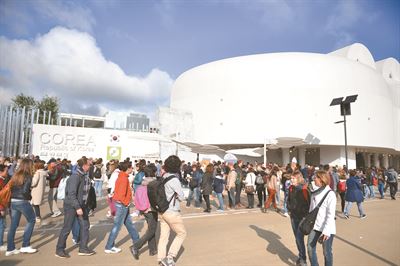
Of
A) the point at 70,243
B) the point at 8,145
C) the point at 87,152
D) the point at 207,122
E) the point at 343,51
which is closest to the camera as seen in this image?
the point at 70,243

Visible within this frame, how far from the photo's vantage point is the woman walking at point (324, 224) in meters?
3.69

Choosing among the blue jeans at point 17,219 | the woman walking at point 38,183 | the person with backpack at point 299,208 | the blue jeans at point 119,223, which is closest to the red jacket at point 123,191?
the blue jeans at point 119,223

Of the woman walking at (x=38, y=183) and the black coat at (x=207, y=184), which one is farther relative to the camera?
the black coat at (x=207, y=184)

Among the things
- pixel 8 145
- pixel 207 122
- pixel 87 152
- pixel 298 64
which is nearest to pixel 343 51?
pixel 298 64

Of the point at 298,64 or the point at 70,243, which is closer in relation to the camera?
the point at 70,243

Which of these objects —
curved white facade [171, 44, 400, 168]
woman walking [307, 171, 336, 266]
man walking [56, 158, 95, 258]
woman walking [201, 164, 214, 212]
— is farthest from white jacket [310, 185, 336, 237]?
curved white facade [171, 44, 400, 168]

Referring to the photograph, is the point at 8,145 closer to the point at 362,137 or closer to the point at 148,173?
the point at 148,173

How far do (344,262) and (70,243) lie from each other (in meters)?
4.93

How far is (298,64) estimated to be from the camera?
110 ft

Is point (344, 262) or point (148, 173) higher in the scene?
point (148, 173)

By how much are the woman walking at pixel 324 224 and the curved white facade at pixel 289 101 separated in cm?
2905

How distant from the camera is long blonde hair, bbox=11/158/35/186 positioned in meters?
4.64

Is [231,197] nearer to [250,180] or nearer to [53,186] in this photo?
[250,180]

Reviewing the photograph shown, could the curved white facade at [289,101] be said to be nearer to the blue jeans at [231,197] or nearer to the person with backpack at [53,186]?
the blue jeans at [231,197]
